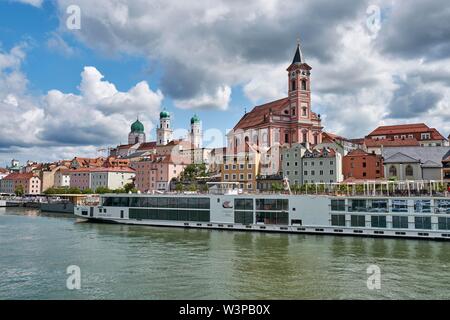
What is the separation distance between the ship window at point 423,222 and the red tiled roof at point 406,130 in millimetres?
68125

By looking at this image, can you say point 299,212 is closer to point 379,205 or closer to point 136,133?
point 379,205

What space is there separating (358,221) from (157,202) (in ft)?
87.5

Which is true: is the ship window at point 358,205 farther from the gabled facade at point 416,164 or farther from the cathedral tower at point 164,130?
the cathedral tower at point 164,130

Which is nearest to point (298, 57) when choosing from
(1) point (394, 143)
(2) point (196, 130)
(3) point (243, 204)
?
(1) point (394, 143)

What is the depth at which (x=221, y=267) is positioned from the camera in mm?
27672

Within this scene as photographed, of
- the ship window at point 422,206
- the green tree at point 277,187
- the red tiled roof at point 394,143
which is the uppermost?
the red tiled roof at point 394,143

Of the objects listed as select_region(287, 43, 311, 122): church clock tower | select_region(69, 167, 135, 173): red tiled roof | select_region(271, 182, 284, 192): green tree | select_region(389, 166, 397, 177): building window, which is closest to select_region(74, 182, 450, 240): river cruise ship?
select_region(271, 182, 284, 192): green tree

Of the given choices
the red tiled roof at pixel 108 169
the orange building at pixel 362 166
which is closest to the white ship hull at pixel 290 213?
the orange building at pixel 362 166

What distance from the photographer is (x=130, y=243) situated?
38.8 meters

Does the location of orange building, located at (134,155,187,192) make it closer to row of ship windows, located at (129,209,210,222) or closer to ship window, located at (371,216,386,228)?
row of ship windows, located at (129,209,210,222)

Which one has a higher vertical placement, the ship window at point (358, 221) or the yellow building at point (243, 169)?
the yellow building at point (243, 169)

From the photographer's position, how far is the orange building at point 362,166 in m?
77.8
